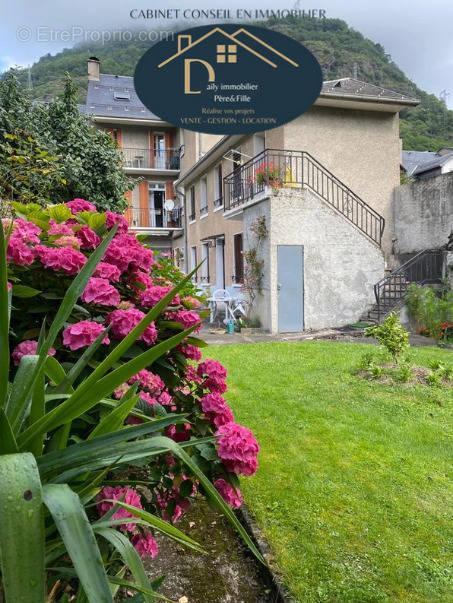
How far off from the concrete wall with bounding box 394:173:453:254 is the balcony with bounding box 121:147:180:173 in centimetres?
1448

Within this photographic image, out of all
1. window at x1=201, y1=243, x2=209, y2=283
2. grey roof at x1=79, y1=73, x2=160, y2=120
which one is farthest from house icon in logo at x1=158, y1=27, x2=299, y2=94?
grey roof at x1=79, y1=73, x2=160, y2=120

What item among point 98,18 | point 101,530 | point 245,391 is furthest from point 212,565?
point 98,18

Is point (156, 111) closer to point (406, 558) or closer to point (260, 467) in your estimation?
point (260, 467)

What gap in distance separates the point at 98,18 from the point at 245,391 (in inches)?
246

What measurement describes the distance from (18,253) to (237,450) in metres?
1.10

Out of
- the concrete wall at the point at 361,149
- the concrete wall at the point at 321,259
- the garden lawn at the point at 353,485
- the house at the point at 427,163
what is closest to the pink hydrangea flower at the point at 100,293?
the garden lawn at the point at 353,485

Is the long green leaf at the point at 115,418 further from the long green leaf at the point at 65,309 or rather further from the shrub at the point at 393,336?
the shrub at the point at 393,336

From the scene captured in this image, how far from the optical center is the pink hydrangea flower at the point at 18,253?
5.15 feet

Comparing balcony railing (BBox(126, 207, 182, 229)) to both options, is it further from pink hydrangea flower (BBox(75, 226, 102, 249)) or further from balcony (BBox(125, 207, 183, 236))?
pink hydrangea flower (BBox(75, 226, 102, 249))

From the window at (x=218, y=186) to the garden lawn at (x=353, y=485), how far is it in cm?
1225

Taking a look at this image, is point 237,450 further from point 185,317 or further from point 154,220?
point 154,220

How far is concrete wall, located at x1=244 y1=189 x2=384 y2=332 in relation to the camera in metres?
10.4

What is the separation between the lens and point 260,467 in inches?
118
